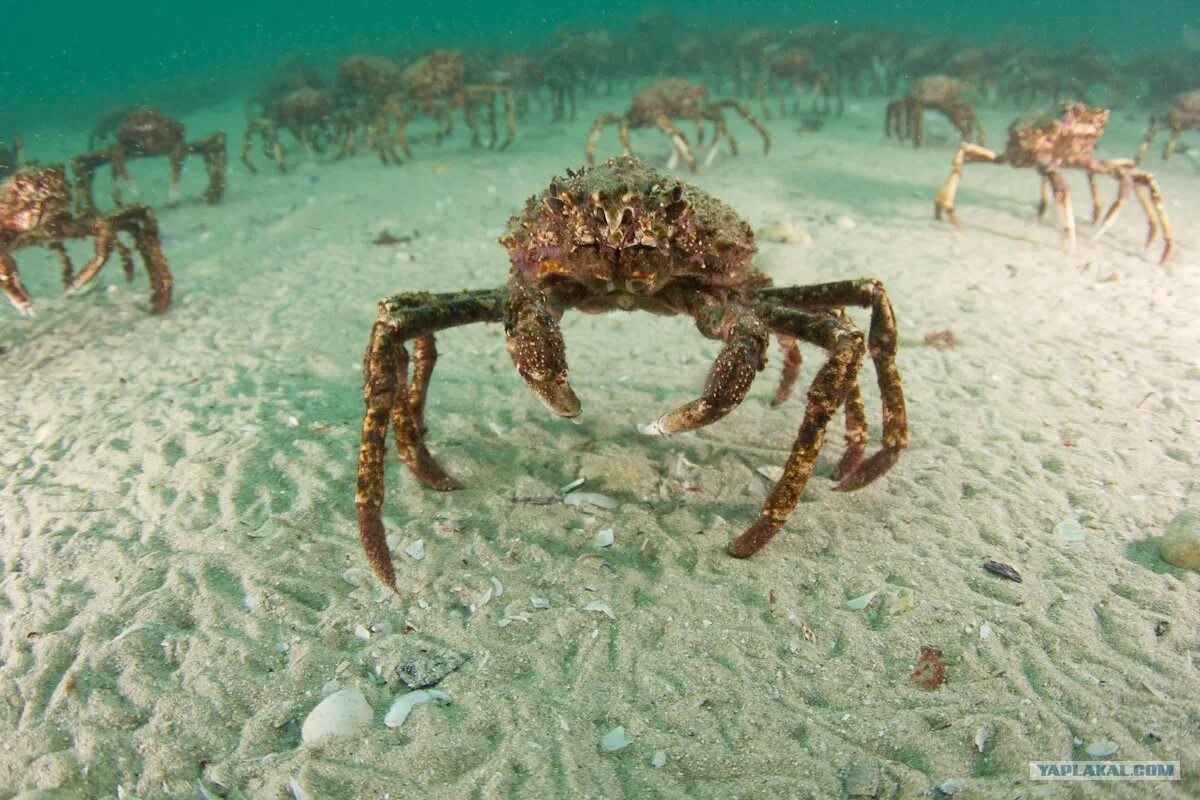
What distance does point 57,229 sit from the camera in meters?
6.29

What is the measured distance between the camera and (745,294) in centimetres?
353

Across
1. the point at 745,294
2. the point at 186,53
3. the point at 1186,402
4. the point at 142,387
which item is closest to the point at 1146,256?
the point at 1186,402

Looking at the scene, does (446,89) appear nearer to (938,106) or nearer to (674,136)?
(674,136)

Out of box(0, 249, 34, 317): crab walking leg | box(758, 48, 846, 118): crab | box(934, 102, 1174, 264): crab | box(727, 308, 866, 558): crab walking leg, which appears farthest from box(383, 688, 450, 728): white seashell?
box(758, 48, 846, 118): crab

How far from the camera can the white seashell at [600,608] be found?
2979mm

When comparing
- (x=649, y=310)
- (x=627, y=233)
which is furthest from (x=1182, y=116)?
(x=627, y=233)

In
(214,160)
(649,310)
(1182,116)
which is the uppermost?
(214,160)

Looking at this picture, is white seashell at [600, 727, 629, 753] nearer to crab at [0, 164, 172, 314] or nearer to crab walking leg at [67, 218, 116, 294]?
crab at [0, 164, 172, 314]

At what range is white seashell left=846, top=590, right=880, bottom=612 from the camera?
2.97 meters

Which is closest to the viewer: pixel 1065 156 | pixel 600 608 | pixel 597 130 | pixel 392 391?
pixel 600 608

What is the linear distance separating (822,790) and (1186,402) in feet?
13.9

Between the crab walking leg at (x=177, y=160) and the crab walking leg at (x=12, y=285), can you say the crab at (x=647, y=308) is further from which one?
the crab walking leg at (x=177, y=160)

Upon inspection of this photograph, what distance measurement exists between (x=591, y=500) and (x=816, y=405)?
1.38m

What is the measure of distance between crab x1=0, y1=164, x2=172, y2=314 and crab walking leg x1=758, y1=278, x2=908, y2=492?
643 cm
